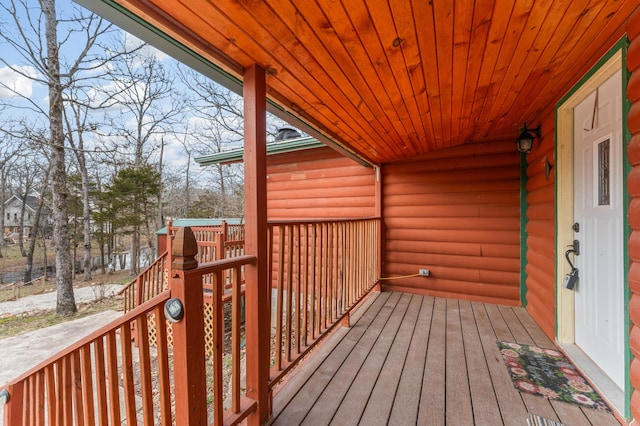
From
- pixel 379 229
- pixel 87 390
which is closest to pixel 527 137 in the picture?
pixel 379 229

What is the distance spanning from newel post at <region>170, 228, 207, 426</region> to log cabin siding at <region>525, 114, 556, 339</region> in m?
2.88

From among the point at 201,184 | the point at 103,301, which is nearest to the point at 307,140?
the point at 103,301

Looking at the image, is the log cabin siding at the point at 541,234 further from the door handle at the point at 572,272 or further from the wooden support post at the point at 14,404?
the wooden support post at the point at 14,404

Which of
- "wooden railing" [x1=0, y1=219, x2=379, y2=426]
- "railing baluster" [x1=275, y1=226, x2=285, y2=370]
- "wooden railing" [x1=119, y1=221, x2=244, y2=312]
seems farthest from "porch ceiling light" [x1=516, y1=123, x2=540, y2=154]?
"wooden railing" [x1=119, y1=221, x2=244, y2=312]

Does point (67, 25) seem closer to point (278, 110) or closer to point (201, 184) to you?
point (201, 184)

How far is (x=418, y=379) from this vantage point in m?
1.89

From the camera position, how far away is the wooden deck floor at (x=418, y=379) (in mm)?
1558

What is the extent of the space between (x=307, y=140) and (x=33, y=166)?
39.4ft

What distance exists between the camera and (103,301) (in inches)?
324

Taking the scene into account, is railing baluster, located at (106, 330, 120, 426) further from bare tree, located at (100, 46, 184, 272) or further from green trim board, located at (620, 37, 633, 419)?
bare tree, located at (100, 46, 184, 272)

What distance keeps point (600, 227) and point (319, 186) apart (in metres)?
3.46

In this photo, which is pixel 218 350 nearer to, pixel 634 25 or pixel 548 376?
pixel 548 376

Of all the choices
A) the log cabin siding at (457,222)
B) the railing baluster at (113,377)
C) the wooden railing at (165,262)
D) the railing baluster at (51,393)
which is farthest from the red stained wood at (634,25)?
the wooden railing at (165,262)

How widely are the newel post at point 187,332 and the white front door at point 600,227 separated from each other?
233 cm
